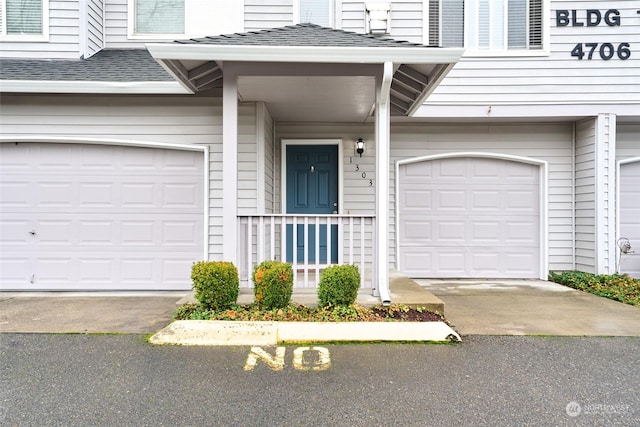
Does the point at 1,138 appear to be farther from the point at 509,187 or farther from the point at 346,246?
the point at 509,187

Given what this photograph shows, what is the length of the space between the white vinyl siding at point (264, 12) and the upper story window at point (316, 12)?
0.67ft

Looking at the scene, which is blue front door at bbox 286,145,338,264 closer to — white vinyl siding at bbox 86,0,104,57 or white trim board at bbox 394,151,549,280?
white trim board at bbox 394,151,549,280

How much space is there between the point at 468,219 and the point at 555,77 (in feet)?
8.87

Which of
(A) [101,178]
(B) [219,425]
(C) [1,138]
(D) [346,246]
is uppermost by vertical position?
(C) [1,138]

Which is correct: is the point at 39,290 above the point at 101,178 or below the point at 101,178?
below

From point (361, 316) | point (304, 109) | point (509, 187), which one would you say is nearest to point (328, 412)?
point (361, 316)

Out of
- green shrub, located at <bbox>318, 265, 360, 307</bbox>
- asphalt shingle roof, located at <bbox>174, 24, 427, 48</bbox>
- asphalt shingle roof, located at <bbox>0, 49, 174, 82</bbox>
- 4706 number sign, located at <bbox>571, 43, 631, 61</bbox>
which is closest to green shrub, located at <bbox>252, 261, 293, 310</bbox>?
green shrub, located at <bbox>318, 265, 360, 307</bbox>

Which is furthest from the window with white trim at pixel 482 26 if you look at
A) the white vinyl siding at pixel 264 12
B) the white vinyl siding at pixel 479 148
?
the white vinyl siding at pixel 264 12

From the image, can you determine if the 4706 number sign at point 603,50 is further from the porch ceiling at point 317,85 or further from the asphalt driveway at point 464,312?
the asphalt driveway at point 464,312

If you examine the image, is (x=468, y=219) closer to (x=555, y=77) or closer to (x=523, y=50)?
(x=555, y=77)

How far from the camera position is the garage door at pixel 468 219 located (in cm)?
695

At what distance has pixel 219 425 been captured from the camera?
7.87 feet

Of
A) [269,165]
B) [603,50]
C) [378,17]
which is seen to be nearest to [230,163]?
[269,165]

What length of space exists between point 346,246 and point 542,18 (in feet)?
16.4
